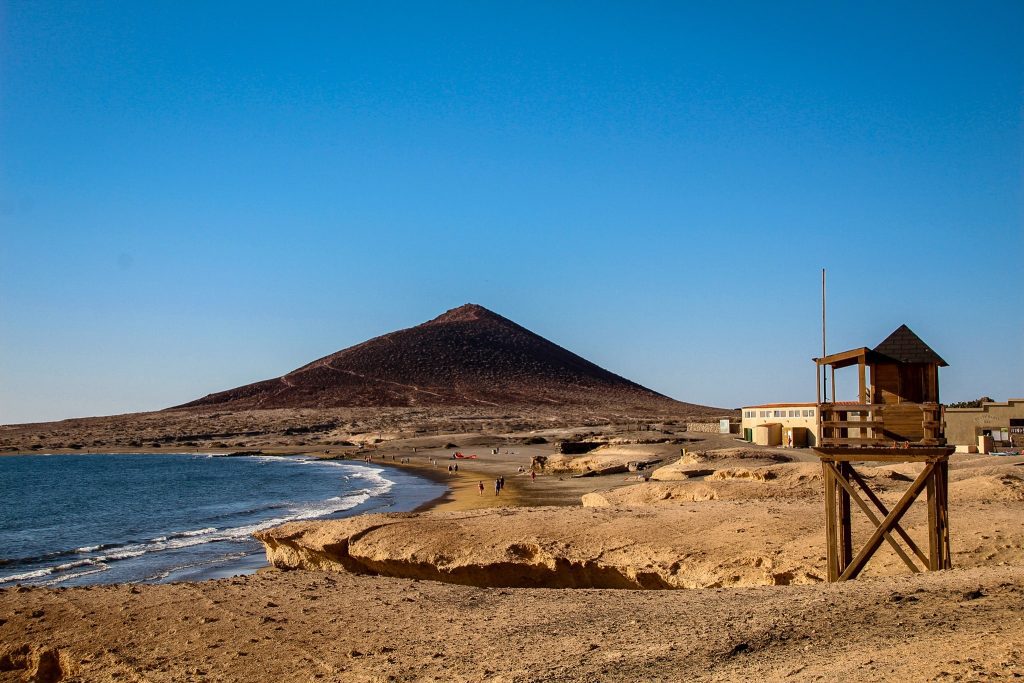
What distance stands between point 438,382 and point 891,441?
506ft

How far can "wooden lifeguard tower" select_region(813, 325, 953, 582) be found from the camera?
14.1 m

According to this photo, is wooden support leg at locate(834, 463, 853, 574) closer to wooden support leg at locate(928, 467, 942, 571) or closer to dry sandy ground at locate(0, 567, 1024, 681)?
wooden support leg at locate(928, 467, 942, 571)

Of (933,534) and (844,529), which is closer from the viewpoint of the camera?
(933,534)

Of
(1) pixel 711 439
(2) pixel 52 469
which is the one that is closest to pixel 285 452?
(2) pixel 52 469

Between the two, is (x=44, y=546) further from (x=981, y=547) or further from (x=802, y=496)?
(x=981, y=547)

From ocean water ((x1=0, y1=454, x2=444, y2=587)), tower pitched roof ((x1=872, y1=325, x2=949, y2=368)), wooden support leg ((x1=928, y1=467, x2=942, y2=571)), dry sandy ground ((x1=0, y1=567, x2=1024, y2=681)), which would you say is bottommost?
ocean water ((x1=0, y1=454, x2=444, y2=587))

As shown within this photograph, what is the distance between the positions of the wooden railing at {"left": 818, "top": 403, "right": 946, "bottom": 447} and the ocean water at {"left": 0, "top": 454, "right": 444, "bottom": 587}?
16550mm

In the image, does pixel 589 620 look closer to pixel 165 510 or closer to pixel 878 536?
pixel 878 536

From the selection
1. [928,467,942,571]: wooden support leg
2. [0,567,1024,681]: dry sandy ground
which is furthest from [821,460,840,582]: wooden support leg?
[0,567,1024,681]: dry sandy ground

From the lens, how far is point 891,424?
47.8 feet

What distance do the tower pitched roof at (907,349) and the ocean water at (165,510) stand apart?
17613 mm

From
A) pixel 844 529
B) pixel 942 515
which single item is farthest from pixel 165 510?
pixel 942 515

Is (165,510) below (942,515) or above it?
below

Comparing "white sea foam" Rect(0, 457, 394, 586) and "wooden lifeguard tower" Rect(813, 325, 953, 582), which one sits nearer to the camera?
"wooden lifeguard tower" Rect(813, 325, 953, 582)
